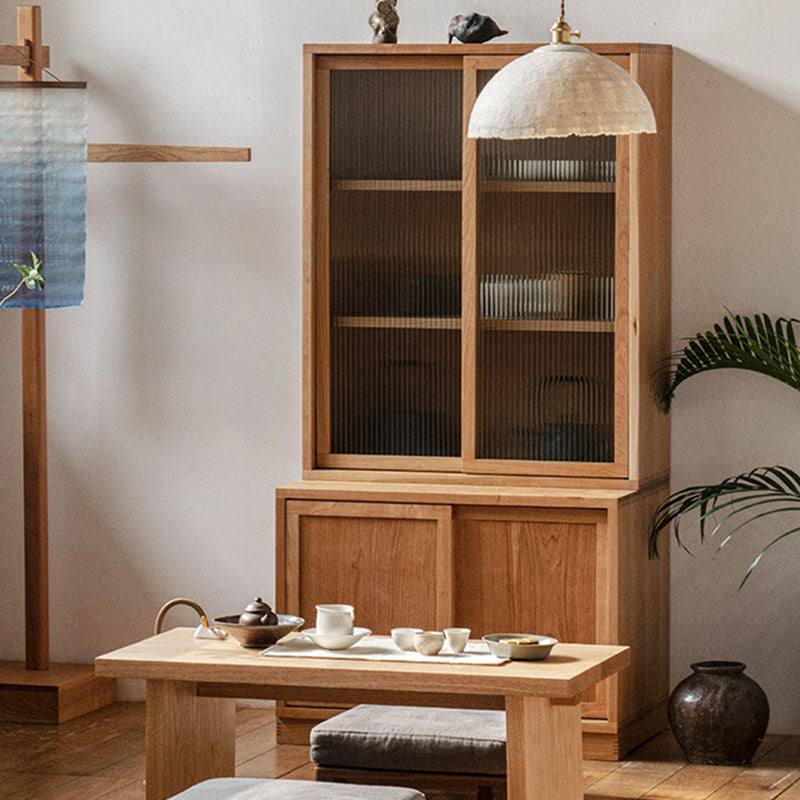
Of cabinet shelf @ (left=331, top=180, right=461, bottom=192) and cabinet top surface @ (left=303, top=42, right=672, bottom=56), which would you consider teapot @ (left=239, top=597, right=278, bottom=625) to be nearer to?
cabinet shelf @ (left=331, top=180, right=461, bottom=192)

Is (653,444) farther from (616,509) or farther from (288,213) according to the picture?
(288,213)

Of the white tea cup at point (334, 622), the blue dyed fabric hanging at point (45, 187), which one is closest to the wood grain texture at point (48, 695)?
the blue dyed fabric hanging at point (45, 187)

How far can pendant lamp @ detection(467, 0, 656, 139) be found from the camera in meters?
3.00

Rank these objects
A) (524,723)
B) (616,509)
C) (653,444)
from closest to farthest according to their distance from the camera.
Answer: (524,723), (616,509), (653,444)

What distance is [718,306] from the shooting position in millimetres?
4875

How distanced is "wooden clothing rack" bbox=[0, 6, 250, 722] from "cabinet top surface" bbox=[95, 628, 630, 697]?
5.72 ft

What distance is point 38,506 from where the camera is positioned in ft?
16.9

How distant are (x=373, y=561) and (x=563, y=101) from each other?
2.00 m

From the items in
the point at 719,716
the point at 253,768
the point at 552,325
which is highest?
the point at 552,325

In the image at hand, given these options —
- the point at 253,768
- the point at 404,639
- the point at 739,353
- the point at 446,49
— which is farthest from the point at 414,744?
the point at 446,49

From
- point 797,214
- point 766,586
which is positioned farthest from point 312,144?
point 766,586

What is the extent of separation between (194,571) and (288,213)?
1.31 metres

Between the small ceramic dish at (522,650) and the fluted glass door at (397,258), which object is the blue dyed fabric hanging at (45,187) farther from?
the small ceramic dish at (522,650)

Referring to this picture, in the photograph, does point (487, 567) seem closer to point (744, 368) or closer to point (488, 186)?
point (744, 368)
